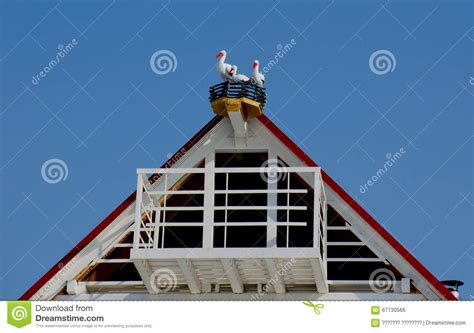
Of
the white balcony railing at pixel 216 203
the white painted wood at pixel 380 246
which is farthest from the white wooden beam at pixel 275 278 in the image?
the white painted wood at pixel 380 246

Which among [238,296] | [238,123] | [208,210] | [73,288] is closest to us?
[208,210]

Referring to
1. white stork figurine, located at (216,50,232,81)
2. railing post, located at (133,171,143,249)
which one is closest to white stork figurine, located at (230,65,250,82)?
white stork figurine, located at (216,50,232,81)

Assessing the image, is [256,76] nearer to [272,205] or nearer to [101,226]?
[272,205]

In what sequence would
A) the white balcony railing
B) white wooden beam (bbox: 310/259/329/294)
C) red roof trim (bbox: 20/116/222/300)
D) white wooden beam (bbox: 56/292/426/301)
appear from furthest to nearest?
red roof trim (bbox: 20/116/222/300) < white wooden beam (bbox: 56/292/426/301) < the white balcony railing < white wooden beam (bbox: 310/259/329/294)

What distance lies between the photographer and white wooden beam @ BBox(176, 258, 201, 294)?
2848 centimetres

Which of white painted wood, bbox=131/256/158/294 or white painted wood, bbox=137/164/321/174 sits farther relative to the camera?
white painted wood, bbox=137/164/321/174

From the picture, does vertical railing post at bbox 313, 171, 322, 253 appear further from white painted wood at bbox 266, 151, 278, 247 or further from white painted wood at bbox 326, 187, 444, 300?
white painted wood at bbox 326, 187, 444, 300

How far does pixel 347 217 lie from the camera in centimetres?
2959

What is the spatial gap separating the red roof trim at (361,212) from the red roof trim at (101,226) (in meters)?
1.29

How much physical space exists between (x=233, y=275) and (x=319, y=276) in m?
1.68

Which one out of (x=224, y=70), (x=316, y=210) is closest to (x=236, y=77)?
(x=224, y=70)

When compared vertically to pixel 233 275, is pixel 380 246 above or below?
above
